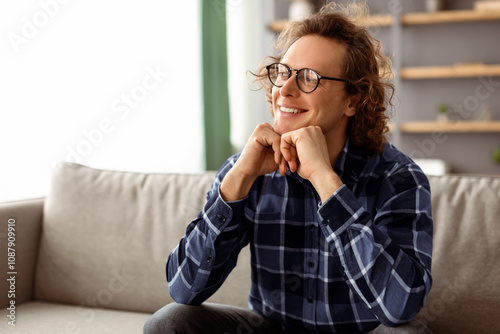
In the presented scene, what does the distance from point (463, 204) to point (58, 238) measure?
50.2 inches

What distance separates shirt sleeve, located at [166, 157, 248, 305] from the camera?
124 centimetres

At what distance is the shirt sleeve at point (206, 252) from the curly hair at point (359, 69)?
1.25 ft

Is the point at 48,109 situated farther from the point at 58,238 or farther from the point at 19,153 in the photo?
the point at 58,238

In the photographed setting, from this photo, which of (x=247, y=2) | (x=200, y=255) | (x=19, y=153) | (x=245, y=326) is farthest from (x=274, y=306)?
(x=247, y=2)

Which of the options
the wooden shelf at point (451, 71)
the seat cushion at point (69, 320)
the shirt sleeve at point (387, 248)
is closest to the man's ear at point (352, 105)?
the shirt sleeve at point (387, 248)

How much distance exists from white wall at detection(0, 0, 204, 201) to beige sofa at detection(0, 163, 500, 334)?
466mm

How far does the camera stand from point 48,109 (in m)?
2.34

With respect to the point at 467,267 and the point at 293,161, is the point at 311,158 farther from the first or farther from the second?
the point at 467,267

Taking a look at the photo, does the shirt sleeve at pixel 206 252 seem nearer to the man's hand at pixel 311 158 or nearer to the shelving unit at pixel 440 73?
the man's hand at pixel 311 158

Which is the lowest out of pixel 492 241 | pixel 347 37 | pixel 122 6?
pixel 492 241

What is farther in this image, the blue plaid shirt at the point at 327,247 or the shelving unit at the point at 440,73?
the shelving unit at the point at 440,73

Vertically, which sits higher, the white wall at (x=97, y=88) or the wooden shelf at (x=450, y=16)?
the wooden shelf at (x=450, y=16)

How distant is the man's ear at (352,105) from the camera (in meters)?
1.37

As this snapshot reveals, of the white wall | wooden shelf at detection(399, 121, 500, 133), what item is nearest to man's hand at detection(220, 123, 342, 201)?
the white wall
